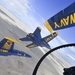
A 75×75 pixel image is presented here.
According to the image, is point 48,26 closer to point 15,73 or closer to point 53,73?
point 15,73

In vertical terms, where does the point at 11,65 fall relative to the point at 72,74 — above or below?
above

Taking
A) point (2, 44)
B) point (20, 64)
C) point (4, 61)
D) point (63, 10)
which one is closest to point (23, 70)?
point (20, 64)

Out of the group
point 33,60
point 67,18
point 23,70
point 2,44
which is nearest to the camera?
point 67,18

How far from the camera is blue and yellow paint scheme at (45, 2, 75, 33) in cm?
1443

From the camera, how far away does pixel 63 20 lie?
15.1 meters

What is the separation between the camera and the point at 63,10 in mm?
16031

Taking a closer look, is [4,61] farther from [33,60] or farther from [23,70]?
[33,60]

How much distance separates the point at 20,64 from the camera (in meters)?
91.9

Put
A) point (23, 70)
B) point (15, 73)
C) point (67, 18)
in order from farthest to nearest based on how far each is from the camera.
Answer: point (23, 70) → point (15, 73) → point (67, 18)

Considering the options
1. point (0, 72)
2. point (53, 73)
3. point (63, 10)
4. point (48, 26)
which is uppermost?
point (53, 73)

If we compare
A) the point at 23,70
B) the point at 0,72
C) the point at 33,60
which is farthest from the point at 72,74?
the point at 33,60

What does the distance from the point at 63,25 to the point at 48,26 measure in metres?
1.32

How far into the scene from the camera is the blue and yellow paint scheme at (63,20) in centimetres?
1443

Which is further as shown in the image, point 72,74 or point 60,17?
point 60,17
